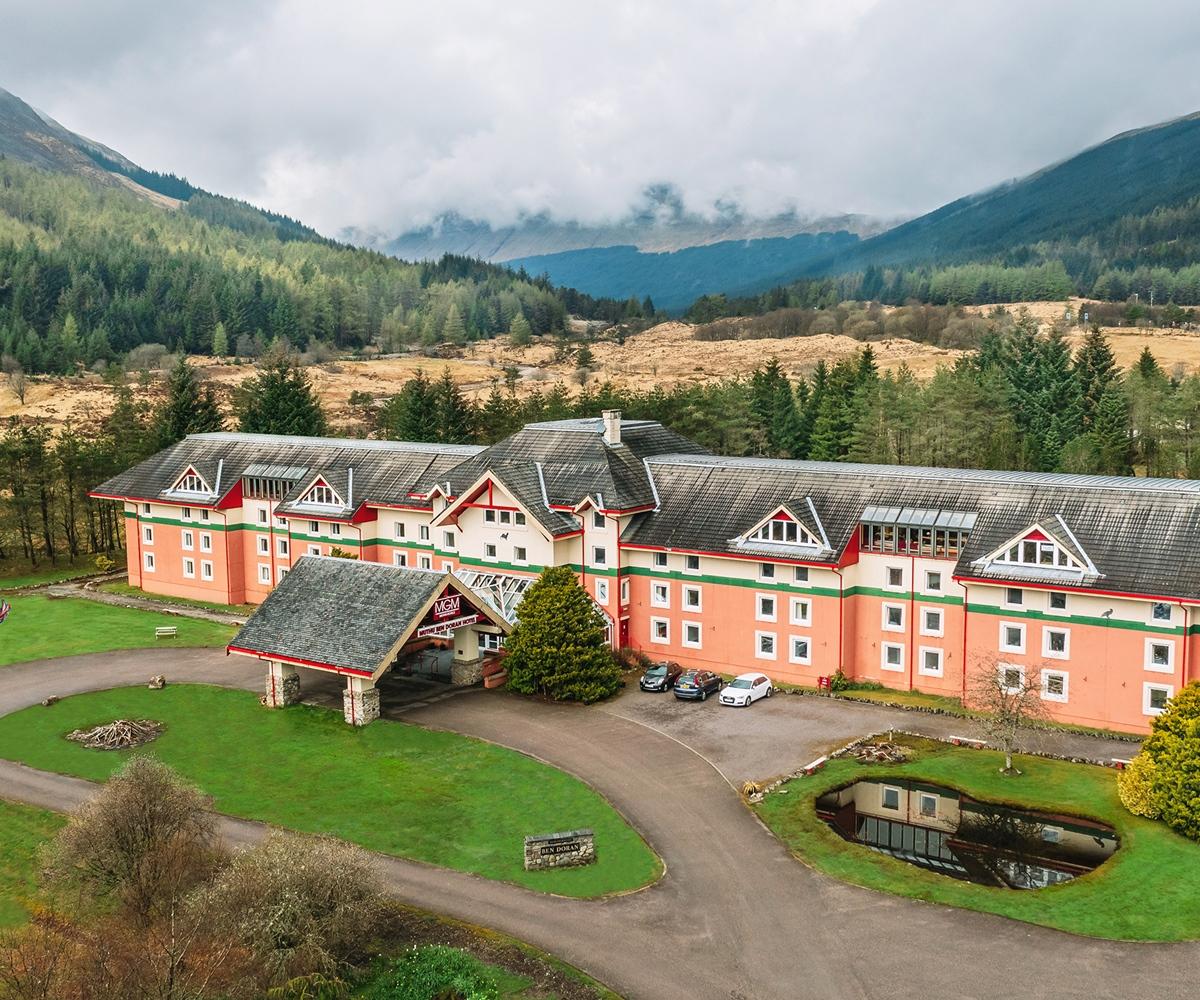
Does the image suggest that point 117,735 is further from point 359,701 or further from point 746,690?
point 746,690

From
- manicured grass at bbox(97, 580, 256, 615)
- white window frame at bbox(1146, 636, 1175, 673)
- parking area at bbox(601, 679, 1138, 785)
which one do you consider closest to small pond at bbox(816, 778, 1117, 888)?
parking area at bbox(601, 679, 1138, 785)

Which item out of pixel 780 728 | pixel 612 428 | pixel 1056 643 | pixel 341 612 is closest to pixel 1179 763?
pixel 1056 643

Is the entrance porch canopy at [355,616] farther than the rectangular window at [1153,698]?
Yes

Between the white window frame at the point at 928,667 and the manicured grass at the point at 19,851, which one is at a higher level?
the white window frame at the point at 928,667

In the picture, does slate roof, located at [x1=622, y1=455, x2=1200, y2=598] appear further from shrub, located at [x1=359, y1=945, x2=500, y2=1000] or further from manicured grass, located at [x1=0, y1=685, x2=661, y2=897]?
shrub, located at [x1=359, y1=945, x2=500, y2=1000]

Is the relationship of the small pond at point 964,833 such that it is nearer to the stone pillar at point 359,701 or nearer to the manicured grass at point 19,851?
the stone pillar at point 359,701

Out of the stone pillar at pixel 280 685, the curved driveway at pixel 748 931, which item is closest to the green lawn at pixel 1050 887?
the curved driveway at pixel 748 931
